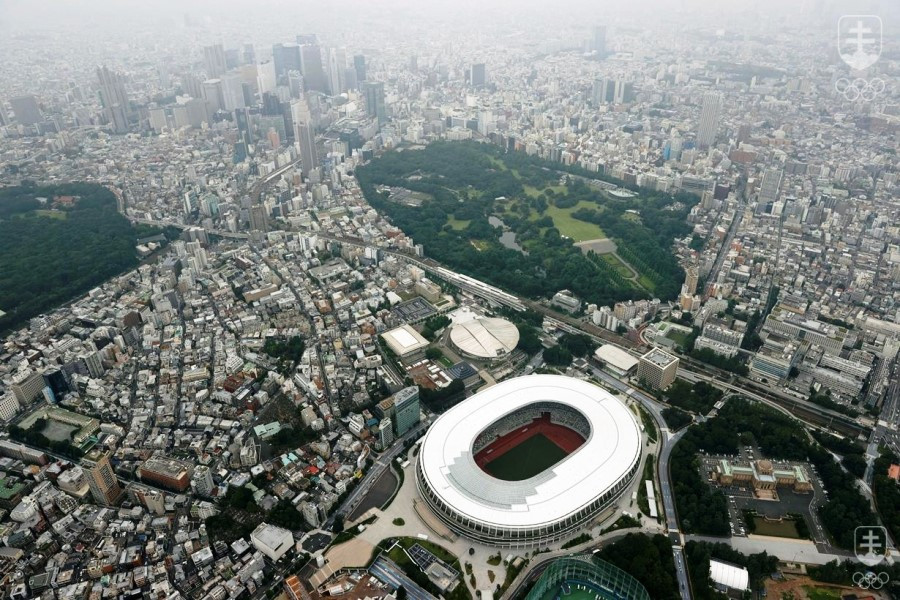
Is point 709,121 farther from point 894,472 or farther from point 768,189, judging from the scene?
point 894,472

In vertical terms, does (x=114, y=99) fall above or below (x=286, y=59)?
below

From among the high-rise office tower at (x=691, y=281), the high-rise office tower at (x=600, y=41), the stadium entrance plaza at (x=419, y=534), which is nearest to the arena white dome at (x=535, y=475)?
the stadium entrance plaza at (x=419, y=534)

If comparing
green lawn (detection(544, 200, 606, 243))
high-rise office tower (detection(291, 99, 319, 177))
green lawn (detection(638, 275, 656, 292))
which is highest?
high-rise office tower (detection(291, 99, 319, 177))

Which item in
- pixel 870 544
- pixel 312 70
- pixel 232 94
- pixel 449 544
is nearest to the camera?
pixel 870 544

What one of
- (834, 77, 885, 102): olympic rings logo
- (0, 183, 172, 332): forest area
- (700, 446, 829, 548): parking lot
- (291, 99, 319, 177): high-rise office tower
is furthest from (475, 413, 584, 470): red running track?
(834, 77, 885, 102): olympic rings logo

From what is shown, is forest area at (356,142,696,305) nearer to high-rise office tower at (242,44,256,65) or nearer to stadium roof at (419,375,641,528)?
stadium roof at (419,375,641,528)

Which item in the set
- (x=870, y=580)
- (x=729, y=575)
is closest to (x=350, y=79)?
(x=729, y=575)
